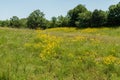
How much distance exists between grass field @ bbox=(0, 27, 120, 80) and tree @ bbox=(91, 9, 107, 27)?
34999 millimetres

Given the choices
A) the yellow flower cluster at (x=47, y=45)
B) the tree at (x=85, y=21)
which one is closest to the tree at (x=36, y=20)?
the tree at (x=85, y=21)

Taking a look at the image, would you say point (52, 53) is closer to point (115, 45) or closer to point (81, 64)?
point (81, 64)

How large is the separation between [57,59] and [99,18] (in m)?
39.4

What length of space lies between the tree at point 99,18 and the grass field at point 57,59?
34999 millimetres

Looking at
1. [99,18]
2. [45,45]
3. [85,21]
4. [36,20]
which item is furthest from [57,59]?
[36,20]

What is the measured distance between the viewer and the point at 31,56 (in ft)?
44.1

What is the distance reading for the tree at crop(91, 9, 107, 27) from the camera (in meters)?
51.2

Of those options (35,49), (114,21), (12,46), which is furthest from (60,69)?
(114,21)

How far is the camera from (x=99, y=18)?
51562mm

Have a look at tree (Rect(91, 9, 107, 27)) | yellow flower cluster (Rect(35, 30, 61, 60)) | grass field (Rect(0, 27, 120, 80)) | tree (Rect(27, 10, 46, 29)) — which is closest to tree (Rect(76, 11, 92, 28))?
tree (Rect(91, 9, 107, 27))

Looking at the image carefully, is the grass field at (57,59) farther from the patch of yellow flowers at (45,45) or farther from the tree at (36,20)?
the tree at (36,20)

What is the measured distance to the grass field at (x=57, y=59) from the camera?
11.1 meters

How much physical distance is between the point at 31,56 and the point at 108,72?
12.6 feet

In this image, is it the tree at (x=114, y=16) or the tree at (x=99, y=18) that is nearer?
the tree at (x=114, y=16)
